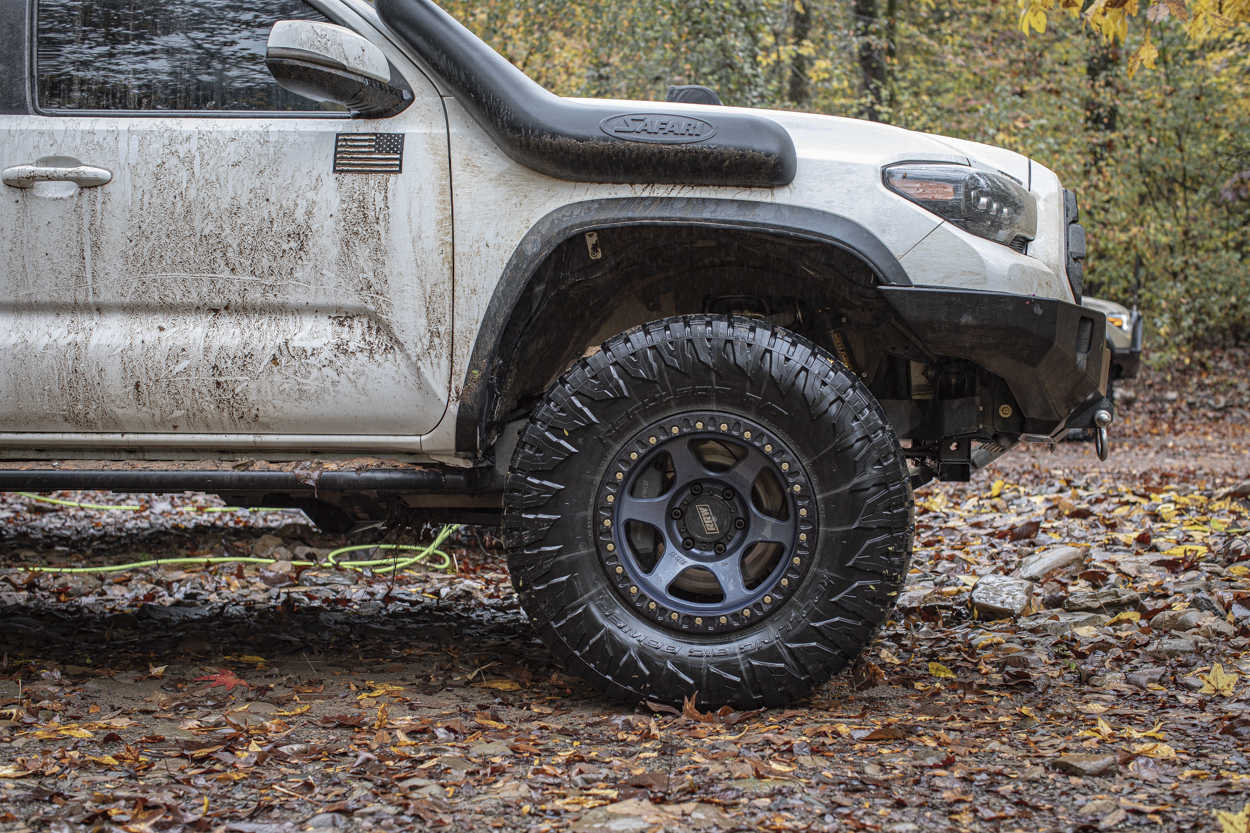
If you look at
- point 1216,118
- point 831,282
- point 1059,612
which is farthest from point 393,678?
point 1216,118

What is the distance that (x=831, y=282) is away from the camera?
9.08 ft

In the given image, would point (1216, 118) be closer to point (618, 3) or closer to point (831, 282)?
point (618, 3)

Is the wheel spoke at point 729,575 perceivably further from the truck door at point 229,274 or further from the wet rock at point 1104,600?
the wet rock at point 1104,600

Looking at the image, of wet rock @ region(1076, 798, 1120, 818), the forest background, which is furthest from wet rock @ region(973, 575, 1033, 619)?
the forest background

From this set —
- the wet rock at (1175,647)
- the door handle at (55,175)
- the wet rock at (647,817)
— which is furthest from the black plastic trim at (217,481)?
the wet rock at (1175,647)

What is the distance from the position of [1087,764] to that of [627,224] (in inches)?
66.8

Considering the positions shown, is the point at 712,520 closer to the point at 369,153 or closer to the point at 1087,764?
the point at 1087,764

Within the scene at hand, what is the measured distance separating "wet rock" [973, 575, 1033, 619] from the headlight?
1739mm

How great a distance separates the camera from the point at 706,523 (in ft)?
8.78

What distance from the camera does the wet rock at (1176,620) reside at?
11.3 feet

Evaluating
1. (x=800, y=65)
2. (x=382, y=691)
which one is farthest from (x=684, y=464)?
(x=800, y=65)

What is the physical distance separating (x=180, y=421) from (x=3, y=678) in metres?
1.06

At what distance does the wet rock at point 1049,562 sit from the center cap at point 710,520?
2240 millimetres

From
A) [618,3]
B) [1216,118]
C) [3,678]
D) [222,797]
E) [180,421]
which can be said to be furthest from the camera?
[1216,118]
